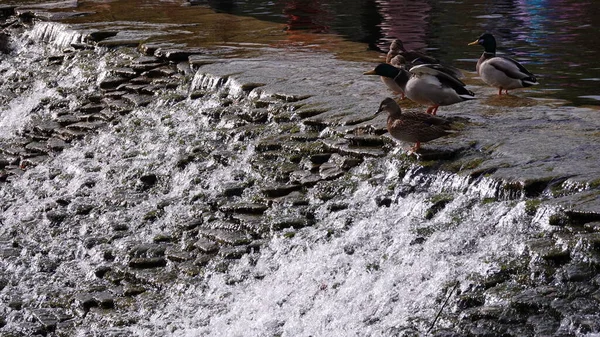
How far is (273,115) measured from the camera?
9.41 meters

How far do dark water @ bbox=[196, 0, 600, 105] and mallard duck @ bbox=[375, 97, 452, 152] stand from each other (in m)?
2.51

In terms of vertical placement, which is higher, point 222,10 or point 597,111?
point 597,111

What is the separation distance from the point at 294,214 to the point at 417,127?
4.12 feet

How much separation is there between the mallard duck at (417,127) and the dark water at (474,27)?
98.8 inches

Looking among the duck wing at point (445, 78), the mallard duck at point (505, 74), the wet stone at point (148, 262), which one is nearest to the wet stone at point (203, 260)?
the wet stone at point (148, 262)

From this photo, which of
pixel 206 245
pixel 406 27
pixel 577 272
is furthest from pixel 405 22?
pixel 577 272

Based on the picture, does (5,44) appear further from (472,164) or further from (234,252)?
(472,164)

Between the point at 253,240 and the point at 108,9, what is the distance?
9286 millimetres

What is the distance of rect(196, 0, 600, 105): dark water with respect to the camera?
38.4ft

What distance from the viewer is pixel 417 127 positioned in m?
7.36

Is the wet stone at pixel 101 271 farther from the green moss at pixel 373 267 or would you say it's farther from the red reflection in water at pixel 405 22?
the red reflection in water at pixel 405 22

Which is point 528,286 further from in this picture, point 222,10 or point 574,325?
point 222,10

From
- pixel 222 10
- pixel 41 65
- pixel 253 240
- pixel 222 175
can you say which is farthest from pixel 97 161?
pixel 222 10

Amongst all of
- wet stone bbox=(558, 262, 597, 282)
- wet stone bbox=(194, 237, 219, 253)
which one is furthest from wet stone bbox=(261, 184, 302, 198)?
wet stone bbox=(558, 262, 597, 282)
